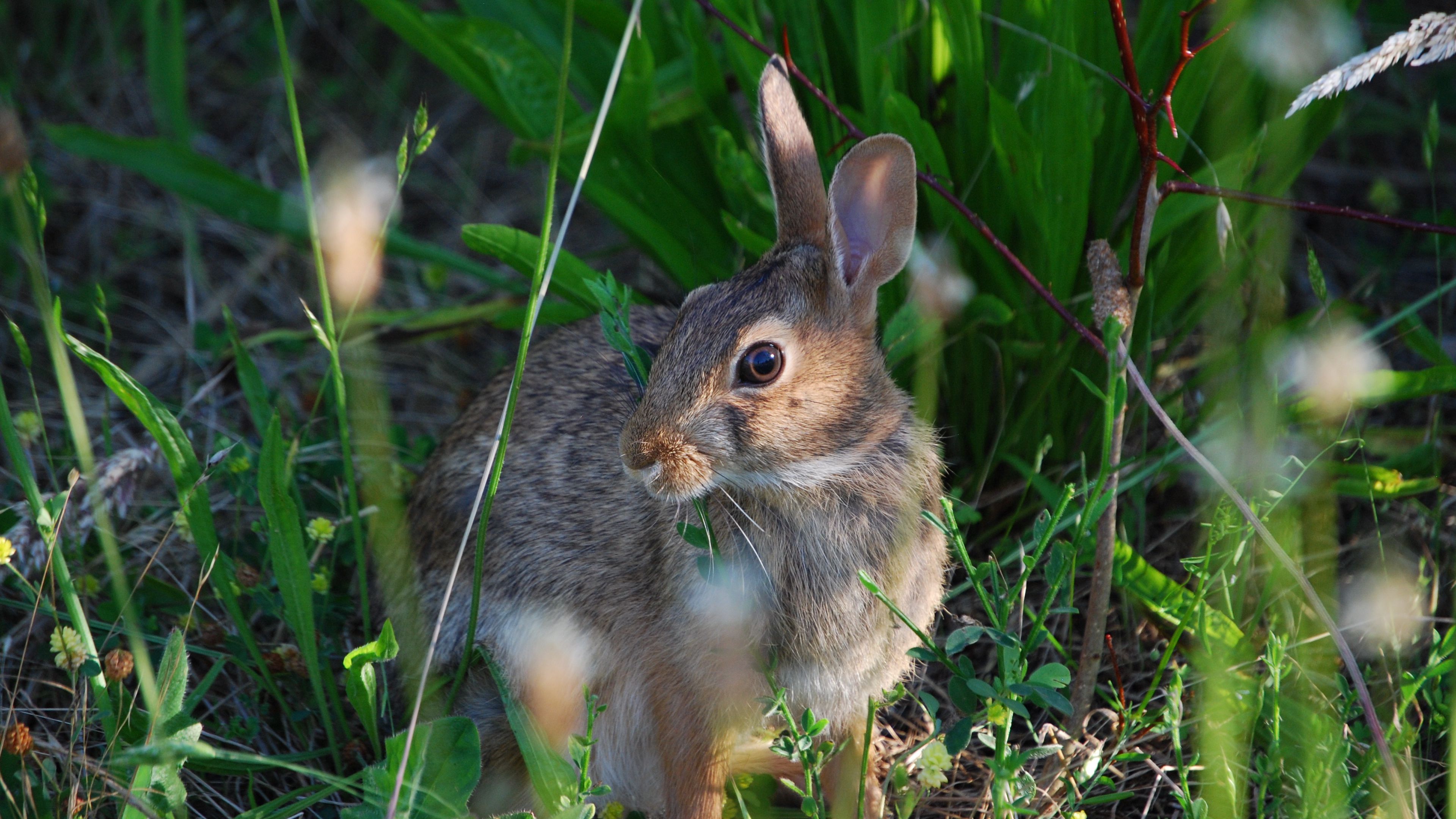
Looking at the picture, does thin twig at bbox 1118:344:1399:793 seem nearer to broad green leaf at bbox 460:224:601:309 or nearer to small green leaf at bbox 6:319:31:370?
broad green leaf at bbox 460:224:601:309

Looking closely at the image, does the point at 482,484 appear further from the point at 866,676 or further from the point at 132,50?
the point at 132,50

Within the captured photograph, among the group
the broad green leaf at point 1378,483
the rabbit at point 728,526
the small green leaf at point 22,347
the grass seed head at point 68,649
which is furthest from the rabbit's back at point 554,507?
the broad green leaf at point 1378,483

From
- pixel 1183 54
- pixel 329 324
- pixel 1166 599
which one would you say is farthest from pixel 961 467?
pixel 329 324

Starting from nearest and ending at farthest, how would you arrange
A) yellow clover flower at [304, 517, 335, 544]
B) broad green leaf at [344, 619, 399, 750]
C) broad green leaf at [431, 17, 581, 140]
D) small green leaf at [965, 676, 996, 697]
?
small green leaf at [965, 676, 996, 697] → broad green leaf at [344, 619, 399, 750] → yellow clover flower at [304, 517, 335, 544] → broad green leaf at [431, 17, 581, 140]

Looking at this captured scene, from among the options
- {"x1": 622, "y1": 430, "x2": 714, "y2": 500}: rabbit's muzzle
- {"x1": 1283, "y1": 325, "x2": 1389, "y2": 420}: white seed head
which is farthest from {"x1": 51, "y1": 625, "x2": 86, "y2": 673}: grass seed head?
{"x1": 1283, "y1": 325, "x2": 1389, "y2": 420}: white seed head

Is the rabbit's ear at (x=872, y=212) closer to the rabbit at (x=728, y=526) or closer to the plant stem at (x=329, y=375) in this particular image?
the rabbit at (x=728, y=526)

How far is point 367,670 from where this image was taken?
2.49 m

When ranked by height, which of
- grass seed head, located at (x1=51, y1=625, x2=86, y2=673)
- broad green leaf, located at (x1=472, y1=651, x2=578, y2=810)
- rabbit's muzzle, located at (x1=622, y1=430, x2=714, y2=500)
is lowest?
broad green leaf, located at (x1=472, y1=651, x2=578, y2=810)

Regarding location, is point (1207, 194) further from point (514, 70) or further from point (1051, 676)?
point (514, 70)

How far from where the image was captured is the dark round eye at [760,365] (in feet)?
7.89

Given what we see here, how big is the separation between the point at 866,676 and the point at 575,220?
290 centimetres

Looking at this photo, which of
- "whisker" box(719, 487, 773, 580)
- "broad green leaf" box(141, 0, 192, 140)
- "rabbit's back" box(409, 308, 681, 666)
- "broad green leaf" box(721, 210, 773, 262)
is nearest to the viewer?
"whisker" box(719, 487, 773, 580)

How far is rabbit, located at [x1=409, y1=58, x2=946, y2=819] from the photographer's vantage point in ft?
7.94

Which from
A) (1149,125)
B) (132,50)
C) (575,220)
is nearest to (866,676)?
(1149,125)
